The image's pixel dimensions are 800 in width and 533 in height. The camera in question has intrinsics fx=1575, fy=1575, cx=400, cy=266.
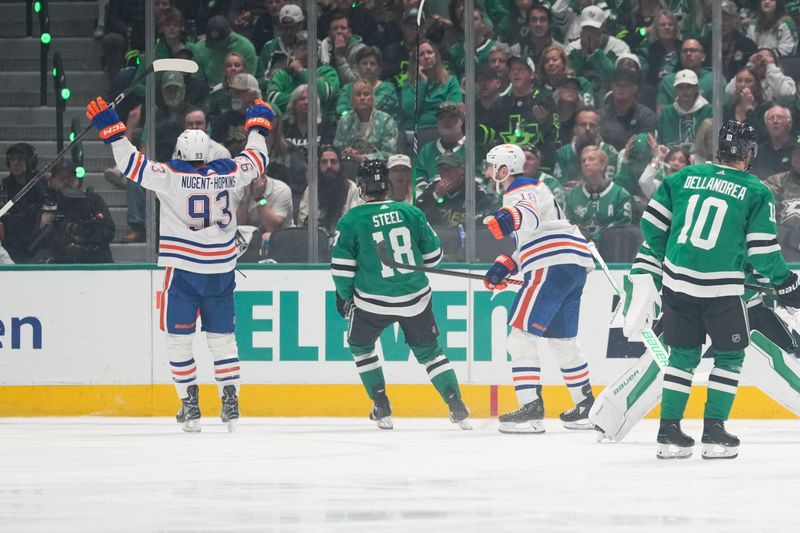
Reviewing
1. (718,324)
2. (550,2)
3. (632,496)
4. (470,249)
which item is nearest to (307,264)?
(470,249)

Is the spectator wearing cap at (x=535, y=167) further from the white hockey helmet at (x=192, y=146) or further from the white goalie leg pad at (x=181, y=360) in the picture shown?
the white goalie leg pad at (x=181, y=360)

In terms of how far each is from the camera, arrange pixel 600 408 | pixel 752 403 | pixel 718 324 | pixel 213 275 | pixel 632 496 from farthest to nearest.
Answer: pixel 752 403
pixel 213 275
pixel 600 408
pixel 718 324
pixel 632 496


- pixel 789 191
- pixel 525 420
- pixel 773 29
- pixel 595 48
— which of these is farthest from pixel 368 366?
pixel 773 29

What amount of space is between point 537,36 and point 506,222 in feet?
7.06

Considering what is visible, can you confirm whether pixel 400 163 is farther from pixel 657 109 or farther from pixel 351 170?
pixel 657 109

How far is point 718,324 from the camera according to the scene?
5.93 m

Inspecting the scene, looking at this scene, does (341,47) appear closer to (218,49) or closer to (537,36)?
(218,49)

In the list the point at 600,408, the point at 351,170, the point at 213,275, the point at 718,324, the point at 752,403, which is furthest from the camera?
the point at 351,170

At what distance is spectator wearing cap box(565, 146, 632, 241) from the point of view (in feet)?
28.6

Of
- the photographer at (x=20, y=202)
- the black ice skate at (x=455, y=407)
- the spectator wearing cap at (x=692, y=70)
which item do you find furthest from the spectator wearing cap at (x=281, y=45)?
the black ice skate at (x=455, y=407)

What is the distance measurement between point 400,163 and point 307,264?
0.80 metres

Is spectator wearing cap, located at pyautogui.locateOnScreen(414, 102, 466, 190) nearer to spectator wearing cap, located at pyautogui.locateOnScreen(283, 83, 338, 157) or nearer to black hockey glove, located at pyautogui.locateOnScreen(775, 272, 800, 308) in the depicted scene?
spectator wearing cap, located at pyautogui.locateOnScreen(283, 83, 338, 157)

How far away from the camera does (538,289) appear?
7.39 m

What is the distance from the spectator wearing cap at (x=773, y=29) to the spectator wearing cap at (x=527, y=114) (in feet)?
3.97
